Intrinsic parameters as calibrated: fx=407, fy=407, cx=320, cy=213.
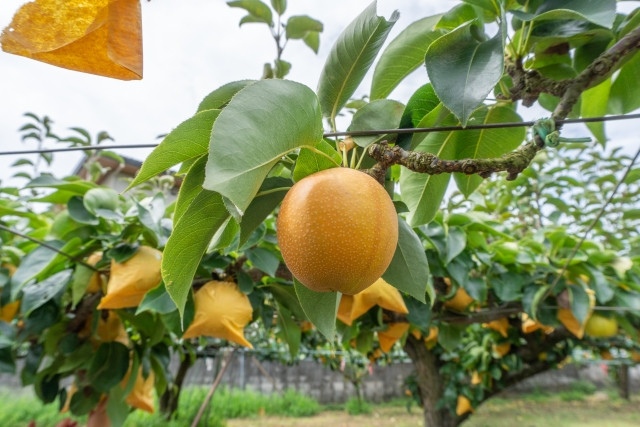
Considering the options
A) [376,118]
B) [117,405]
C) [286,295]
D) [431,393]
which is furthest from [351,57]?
[431,393]

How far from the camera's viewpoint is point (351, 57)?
434mm

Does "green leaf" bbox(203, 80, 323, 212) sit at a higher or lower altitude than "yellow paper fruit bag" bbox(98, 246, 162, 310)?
higher

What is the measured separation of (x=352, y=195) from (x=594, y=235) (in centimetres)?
190

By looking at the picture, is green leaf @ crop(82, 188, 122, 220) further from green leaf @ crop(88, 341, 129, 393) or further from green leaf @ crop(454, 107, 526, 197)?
green leaf @ crop(454, 107, 526, 197)

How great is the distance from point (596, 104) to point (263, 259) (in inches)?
27.4

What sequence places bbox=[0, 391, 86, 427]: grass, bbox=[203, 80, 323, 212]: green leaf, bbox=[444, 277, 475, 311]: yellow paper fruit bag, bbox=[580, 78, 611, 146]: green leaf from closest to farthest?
bbox=[203, 80, 323, 212]: green leaf < bbox=[580, 78, 611, 146]: green leaf < bbox=[444, 277, 475, 311]: yellow paper fruit bag < bbox=[0, 391, 86, 427]: grass

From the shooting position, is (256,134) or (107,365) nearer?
(256,134)

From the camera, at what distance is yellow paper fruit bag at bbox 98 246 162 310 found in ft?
2.78

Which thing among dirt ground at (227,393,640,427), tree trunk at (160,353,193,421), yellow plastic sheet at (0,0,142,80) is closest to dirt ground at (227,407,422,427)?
dirt ground at (227,393,640,427)

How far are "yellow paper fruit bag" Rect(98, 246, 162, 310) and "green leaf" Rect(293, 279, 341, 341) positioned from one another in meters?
0.56

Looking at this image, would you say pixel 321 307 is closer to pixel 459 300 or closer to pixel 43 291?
pixel 43 291

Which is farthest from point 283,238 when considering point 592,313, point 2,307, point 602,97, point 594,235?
point 594,235

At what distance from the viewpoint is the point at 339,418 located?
4.93 m

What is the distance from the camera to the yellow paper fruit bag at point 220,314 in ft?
2.88
